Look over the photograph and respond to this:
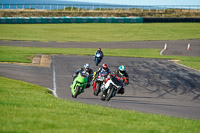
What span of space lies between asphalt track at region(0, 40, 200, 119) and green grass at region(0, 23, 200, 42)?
22707 mm

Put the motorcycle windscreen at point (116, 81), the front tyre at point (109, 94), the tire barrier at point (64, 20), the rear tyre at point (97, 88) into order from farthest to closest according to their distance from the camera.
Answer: the tire barrier at point (64, 20), the rear tyre at point (97, 88), the front tyre at point (109, 94), the motorcycle windscreen at point (116, 81)

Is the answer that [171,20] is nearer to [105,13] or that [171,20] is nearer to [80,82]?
[105,13]

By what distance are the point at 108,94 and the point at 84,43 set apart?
3621 centimetres

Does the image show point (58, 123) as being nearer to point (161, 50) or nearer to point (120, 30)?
point (161, 50)

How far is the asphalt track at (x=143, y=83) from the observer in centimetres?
1752

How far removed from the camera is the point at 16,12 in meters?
83.2

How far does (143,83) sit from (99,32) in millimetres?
44416

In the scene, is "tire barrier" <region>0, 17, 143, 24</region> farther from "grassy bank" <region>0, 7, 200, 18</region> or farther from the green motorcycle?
the green motorcycle

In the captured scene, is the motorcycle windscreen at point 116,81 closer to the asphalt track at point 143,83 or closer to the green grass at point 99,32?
the asphalt track at point 143,83

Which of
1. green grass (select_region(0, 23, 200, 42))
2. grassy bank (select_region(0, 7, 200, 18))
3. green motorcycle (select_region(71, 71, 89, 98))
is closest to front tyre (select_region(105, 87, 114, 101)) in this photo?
green motorcycle (select_region(71, 71, 89, 98))

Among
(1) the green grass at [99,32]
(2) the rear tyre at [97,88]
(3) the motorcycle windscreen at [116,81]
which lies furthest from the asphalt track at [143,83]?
(1) the green grass at [99,32]

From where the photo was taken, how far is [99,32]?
6762 centimetres

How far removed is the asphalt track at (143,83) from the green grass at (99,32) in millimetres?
22707

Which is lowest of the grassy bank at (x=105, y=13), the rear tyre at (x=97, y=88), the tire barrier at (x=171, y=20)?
the rear tyre at (x=97, y=88)
